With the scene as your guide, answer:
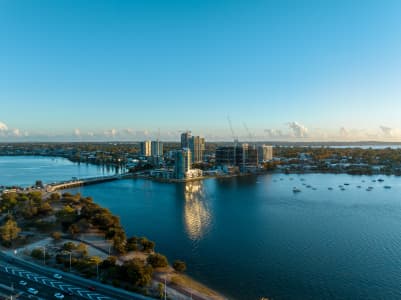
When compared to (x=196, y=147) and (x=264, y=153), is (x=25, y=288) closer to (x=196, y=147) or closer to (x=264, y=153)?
(x=196, y=147)

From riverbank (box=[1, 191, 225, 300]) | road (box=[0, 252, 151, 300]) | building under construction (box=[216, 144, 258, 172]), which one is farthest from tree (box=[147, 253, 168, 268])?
building under construction (box=[216, 144, 258, 172])

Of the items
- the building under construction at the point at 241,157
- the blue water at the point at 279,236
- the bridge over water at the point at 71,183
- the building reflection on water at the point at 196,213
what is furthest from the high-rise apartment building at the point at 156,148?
the blue water at the point at 279,236

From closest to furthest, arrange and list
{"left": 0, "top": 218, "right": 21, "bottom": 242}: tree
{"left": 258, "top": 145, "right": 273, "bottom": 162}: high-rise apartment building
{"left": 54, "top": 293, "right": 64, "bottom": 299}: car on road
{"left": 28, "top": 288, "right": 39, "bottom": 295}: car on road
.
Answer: {"left": 54, "top": 293, "right": 64, "bottom": 299}: car on road, {"left": 28, "top": 288, "right": 39, "bottom": 295}: car on road, {"left": 0, "top": 218, "right": 21, "bottom": 242}: tree, {"left": 258, "top": 145, "right": 273, "bottom": 162}: high-rise apartment building

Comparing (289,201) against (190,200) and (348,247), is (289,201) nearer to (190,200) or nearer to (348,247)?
(190,200)

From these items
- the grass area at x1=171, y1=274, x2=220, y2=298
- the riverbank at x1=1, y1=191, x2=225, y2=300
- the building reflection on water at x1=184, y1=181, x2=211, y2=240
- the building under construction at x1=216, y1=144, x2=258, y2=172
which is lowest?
the building reflection on water at x1=184, y1=181, x2=211, y2=240

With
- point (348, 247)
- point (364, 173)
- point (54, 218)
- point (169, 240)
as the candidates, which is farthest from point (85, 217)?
point (364, 173)

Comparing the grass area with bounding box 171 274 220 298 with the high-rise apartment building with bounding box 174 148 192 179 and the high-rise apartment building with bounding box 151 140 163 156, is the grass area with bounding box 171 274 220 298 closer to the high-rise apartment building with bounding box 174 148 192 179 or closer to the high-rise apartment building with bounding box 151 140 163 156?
the high-rise apartment building with bounding box 174 148 192 179

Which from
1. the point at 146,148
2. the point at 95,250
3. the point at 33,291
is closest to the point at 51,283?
the point at 33,291
